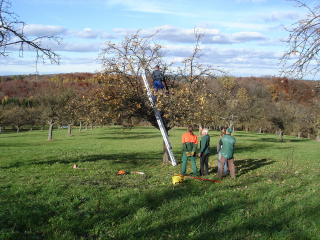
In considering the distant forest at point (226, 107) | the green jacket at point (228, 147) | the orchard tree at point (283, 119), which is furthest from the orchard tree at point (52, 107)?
the orchard tree at point (283, 119)

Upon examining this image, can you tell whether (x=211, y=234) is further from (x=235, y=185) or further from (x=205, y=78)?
(x=205, y=78)

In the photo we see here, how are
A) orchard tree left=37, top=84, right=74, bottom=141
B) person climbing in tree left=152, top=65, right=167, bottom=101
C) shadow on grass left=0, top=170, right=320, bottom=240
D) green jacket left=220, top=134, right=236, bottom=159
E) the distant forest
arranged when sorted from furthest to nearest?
orchard tree left=37, top=84, right=74, bottom=141, the distant forest, person climbing in tree left=152, top=65, right=167, bottom=101, green jacket left=220, top=134, right=236, bottom=159, shadow on grass left=0, top=170, right=320, bottom=240

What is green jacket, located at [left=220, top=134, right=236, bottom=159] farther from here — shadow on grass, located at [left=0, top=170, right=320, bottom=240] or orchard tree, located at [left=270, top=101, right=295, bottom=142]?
orchard tree, located at [left=270, top=101, right=295, bottom=142]

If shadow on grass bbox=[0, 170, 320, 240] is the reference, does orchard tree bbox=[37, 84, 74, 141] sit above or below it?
above

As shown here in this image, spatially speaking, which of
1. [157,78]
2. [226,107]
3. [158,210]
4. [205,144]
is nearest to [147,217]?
[158,210]

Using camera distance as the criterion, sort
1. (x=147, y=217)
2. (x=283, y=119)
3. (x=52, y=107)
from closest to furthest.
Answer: (x=147, y=217), (x=52, y=107), (x=283, y=119)

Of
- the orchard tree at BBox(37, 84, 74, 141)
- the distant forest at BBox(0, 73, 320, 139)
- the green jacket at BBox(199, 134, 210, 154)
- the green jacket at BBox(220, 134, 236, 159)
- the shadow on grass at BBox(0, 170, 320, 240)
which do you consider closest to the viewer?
the shadow on grass at BBox(0, 170, 320, 240)

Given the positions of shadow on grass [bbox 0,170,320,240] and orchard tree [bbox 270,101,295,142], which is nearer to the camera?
shadow on grass [bbox 0,170,320,240]

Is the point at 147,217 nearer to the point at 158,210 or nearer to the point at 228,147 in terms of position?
the point at 158,210

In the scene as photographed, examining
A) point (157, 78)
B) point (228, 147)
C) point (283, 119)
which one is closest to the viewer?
point (228, 147)

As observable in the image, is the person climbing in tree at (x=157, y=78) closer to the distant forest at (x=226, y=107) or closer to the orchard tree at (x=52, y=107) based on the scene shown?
the distant forest at (x=226, y=107)

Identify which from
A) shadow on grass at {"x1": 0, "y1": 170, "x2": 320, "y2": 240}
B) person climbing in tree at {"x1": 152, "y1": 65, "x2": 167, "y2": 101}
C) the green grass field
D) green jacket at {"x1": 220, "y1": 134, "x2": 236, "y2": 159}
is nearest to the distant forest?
person climbing in tree at {"x1": 152, "y1": 65, "x2": 167, "y2": 101}

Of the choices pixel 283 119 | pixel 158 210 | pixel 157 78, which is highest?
pixel 157 78

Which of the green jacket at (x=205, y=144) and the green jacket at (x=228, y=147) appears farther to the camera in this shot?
the green jacket at (x=205, y=144)
